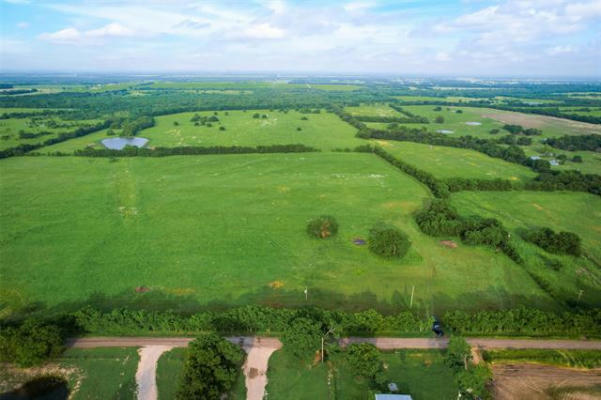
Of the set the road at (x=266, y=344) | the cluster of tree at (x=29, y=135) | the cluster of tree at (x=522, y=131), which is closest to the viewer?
the road at (x=266, y=344)

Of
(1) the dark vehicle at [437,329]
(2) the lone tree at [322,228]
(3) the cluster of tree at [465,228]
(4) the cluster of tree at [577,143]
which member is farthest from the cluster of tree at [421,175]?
(4) the cluster of tree at [577,143]

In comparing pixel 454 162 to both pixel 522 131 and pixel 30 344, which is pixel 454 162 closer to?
pixel 522 131

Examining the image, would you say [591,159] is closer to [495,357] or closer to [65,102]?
[495,357]

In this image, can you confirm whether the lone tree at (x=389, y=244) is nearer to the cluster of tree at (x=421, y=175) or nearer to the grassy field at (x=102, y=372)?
the cluster of tree at (x=421, y=175)

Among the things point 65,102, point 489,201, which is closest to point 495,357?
point 489,201

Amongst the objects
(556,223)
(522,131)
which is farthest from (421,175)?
(522,131)

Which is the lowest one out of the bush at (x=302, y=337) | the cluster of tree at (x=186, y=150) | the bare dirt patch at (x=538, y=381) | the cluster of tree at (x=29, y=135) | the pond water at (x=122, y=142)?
the bare dirt patch at (x=538, y=381)

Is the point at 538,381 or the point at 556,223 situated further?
the point at 556,223
